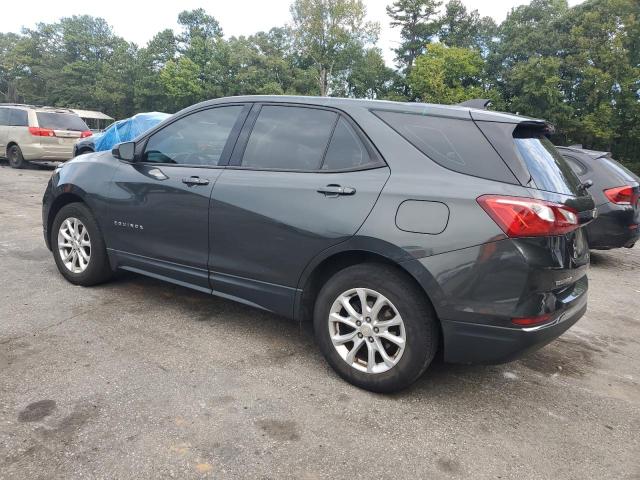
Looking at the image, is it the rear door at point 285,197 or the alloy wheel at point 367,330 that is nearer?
the alloy wheel at point 367,330

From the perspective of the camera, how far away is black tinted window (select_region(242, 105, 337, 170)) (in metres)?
3.18

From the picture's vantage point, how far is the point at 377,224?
278 cm

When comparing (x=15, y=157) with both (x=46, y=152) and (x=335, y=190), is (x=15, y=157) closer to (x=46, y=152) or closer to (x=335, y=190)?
(x=46, y=152)

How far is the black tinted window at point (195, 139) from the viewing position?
3.63m

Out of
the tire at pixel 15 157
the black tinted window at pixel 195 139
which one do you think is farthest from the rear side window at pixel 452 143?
the tire at pixel 15 157

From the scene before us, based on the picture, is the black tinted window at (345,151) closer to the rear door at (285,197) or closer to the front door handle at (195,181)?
the rear door at (285,197)

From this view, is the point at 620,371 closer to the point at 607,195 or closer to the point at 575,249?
the point at 575,249

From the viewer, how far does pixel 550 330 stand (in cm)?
262

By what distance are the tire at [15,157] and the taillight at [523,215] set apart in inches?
586

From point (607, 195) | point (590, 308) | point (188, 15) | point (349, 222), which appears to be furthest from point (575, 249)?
point (188, 15)

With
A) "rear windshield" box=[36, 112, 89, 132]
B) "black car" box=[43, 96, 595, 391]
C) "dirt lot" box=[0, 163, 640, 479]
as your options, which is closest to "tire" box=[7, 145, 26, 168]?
"rear windshield" box=[36, 112, 89, 132]

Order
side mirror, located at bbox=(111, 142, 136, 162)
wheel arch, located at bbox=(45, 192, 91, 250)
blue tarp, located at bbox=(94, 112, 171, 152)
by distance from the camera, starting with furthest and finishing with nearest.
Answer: blue tarp, located at bbox=(94, 112, 171, 152), wheel arch, located at bbox=(45, 192, 91, 250), side mirror, located at bbox=(111, 142, 136, 162)

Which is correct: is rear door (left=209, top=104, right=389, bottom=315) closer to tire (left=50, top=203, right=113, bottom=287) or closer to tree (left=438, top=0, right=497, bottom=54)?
tire (left=50, top=203, right=113, bottom=287)

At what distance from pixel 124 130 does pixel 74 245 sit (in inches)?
314
